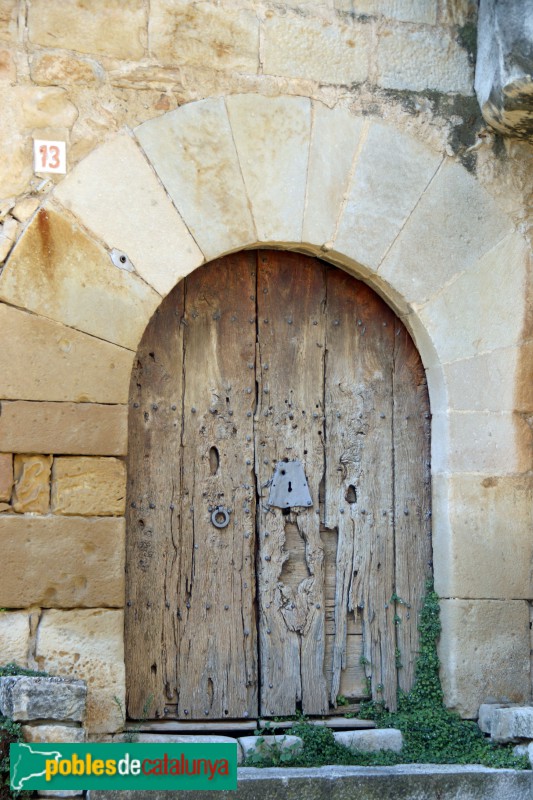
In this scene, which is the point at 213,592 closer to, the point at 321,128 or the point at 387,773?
the point at 387,773

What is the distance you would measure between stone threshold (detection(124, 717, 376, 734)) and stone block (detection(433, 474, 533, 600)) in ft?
2.14

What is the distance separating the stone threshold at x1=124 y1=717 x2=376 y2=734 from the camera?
430 centimetres

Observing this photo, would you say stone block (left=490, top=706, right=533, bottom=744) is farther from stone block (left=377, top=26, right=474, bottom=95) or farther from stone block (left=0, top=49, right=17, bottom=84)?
stone block (left=0, top=49, right=17, bottom=84)

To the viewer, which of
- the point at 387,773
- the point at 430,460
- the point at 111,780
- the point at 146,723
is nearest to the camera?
the point at 111,780

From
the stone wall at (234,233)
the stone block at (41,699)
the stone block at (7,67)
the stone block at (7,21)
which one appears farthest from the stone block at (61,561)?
the stone block at (7,21)

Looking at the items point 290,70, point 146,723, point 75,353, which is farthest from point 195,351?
point 146,723

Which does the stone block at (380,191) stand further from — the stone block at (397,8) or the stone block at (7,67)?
the stone block at (7,67)

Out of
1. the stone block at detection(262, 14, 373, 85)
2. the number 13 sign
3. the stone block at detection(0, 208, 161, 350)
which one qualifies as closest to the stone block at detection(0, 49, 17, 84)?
the number 13 sign

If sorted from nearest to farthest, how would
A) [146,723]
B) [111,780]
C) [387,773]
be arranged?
[111,780], [387,773], [146,723]

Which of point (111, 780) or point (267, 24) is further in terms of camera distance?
point (267, 24)

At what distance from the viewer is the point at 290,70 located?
4547 millimetres

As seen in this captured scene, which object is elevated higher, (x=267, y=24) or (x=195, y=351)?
(x=267, y=24)

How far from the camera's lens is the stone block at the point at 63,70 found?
424 cm

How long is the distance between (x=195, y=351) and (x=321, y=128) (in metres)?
1.06
